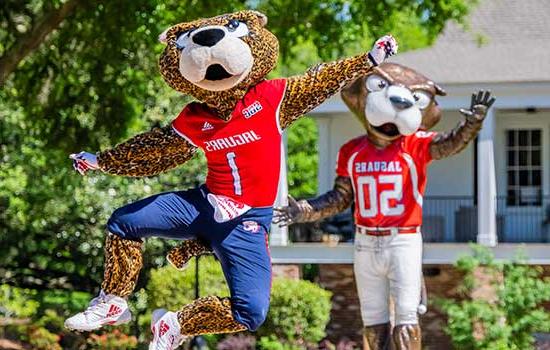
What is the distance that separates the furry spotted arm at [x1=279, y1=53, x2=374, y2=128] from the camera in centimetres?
562

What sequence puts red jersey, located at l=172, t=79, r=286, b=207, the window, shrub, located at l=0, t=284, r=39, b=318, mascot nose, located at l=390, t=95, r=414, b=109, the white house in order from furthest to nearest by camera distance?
the window
the white house
shrub, located at l=0, t=284, r=39, b=318
mascot nose, located at l=390, t=95, r=414, b=109
red jersey, located at l=172, t=79, r=286, b=207

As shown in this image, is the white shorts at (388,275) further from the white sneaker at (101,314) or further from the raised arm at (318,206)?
the white sneaker at (101,314)

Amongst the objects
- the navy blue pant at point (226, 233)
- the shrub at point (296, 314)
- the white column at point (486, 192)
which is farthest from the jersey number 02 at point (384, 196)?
the white column at point (486, 192)

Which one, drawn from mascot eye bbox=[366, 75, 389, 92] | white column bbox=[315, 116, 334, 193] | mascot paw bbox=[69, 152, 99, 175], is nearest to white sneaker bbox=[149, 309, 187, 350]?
mascot paw bbox=[69, 152, 99, 175]

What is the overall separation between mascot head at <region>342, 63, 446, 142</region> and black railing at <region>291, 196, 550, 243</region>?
7.34m

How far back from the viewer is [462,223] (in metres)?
16.6

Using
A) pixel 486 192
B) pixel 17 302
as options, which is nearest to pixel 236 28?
pixel 486 192

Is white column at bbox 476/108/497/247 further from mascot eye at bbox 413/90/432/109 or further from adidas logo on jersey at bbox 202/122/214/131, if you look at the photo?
adidas logo on jersey at bbox 202/122/214/131

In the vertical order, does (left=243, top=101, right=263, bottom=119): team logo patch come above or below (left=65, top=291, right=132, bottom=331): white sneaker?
above

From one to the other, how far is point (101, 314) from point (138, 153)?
0.75 m

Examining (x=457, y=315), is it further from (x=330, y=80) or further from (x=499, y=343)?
(x=330, y=80)

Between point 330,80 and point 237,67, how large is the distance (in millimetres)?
473

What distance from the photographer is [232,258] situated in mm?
5531

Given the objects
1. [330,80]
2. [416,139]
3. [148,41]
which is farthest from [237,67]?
[148,41]
